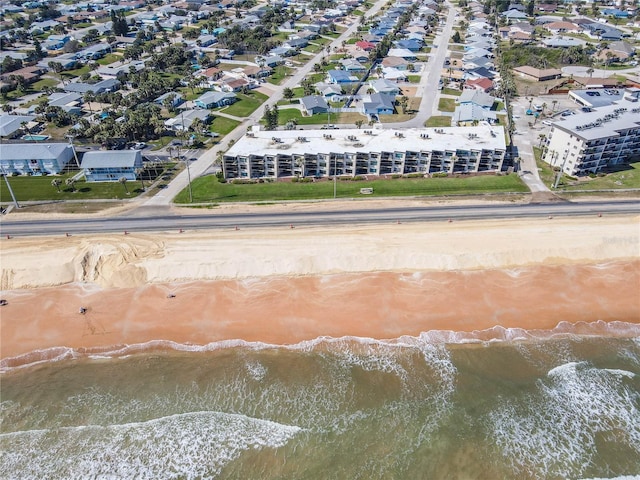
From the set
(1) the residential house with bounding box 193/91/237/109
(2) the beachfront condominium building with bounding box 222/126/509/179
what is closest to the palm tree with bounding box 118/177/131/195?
(2) the beachfront condominium building with bounding box 222/126/509/179

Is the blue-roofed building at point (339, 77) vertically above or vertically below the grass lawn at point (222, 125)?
above

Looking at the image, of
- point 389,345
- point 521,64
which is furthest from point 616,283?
point 521,64

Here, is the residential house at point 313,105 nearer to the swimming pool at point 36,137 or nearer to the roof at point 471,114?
the roof at point 471,114

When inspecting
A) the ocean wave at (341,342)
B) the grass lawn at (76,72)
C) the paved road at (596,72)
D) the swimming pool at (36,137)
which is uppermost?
the paved road at (596,72)

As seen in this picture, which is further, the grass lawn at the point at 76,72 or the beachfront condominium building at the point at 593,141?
the grass lawn at the point at 76,72

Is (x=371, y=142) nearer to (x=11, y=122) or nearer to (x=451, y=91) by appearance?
(x=451, y=91)

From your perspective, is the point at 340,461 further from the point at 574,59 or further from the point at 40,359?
the point at 574,59

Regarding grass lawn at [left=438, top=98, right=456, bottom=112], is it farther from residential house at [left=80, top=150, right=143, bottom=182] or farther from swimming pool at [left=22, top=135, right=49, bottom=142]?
swimming pool at [left=22, top=135, right=49, bottom=142]

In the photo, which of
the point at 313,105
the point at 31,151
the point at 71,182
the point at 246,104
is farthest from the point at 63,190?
the point at 313,105

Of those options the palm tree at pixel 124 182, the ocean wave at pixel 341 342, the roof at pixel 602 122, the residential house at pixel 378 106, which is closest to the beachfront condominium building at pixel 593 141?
the roof at pixel 602 122
